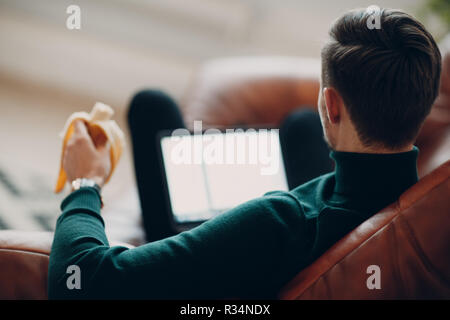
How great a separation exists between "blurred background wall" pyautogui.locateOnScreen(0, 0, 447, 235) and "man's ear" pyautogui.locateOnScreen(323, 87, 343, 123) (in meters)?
1.37

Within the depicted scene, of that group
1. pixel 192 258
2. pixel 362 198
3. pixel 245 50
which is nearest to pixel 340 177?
pixel 362 198

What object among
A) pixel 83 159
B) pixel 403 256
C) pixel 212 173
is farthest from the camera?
pixel 212 173

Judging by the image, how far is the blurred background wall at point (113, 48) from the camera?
213 centimetres

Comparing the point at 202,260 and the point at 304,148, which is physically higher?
the point at 304,148

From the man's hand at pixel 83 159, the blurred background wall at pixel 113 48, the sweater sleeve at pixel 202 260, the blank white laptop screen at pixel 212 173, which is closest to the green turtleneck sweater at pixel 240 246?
the sweater sleeve at pixel 202 260

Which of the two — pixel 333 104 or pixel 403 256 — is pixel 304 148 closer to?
pixel 333 104

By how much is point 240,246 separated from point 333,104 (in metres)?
0.29

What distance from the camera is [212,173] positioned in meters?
1.21

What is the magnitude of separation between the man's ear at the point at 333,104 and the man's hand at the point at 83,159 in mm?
489

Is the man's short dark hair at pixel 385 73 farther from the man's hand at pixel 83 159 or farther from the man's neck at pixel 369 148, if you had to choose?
the man's hand at pixel 83 159

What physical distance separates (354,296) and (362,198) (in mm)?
175

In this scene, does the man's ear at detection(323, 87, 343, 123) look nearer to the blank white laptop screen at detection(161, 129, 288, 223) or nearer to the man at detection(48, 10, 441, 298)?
the man at detection(48, 10, 441, 298)

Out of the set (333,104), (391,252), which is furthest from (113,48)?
(391,252)

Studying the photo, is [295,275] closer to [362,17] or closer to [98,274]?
[98,274]
